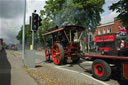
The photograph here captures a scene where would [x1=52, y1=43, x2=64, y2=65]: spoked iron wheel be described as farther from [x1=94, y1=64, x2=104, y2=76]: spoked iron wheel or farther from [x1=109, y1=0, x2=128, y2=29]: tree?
[x1=109, y1=0, x2=128, y2=29]: tree

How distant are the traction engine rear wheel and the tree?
4.67m

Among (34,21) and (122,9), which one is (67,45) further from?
(122,9)

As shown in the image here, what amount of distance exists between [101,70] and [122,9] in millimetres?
5598

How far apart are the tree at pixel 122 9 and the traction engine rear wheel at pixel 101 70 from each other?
4.67 meters

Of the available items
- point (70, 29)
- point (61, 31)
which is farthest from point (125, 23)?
point (61, 31)

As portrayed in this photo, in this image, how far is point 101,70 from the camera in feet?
17.7

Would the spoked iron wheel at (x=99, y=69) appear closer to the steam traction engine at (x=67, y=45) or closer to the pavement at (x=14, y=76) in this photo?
the pavement at (x=14, y=76)

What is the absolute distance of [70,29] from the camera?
9062 mm

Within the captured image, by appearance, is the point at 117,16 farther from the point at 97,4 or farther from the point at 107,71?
the point at 97,4

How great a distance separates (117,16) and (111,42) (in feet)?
51.3

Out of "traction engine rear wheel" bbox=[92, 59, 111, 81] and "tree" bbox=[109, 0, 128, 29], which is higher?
"tree" bbox=[109, 0, 128, 29]

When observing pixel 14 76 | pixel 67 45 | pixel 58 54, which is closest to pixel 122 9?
pixel 67 45

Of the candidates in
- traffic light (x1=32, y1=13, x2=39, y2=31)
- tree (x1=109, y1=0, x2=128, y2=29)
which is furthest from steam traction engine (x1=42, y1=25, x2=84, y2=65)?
tree (x1=109, y1=0, x2=128, y2=29)

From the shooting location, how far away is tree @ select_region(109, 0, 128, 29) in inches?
346
